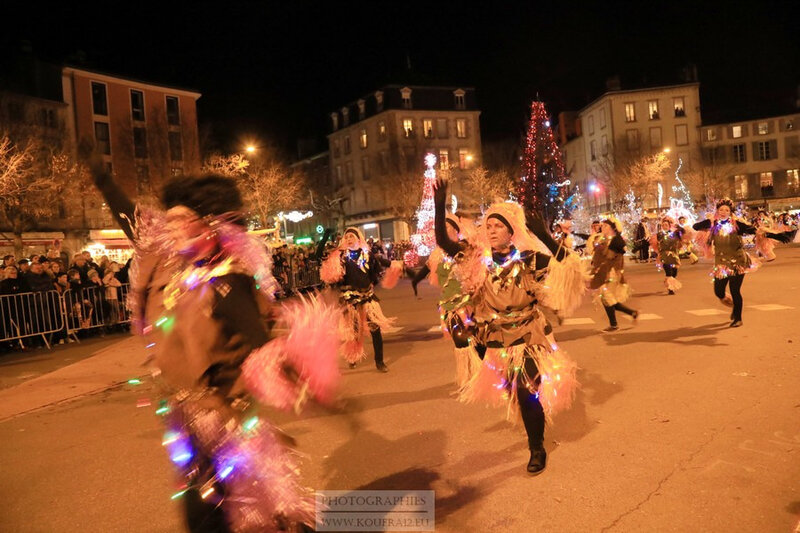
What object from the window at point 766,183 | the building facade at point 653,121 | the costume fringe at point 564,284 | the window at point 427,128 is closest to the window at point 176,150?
the window at point 427,128

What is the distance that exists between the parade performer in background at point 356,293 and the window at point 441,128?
173 feet

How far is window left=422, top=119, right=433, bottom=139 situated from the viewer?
5835 centimetres

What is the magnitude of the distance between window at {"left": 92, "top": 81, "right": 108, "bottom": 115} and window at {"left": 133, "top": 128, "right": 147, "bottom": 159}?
371 cm

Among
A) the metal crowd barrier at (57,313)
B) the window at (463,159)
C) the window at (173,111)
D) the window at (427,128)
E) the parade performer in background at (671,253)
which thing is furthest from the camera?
the window at (427,128)

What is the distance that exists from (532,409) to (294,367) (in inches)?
91.6

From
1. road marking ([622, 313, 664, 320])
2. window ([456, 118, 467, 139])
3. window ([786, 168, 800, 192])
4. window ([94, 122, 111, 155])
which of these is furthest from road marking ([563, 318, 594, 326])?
window ([786, 168, 800, 192])

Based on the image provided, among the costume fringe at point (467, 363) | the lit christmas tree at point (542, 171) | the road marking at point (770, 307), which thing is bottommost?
the road marking at point (770, 307)

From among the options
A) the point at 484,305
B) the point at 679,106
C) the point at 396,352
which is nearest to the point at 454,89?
the point at 679,106

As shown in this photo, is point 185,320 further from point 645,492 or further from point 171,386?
point 645,492

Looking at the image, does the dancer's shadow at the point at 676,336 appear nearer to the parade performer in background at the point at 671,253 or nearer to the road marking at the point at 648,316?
the road marking at the point at 648,316

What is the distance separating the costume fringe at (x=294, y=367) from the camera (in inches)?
99.0

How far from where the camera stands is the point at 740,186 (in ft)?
193

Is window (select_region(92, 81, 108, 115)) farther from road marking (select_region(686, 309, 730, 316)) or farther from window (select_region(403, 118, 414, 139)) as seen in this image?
road marking (select_region(686, 309, 730, 316))

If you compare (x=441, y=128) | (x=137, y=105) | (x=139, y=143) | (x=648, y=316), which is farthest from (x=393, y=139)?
(x=648, y=316)
